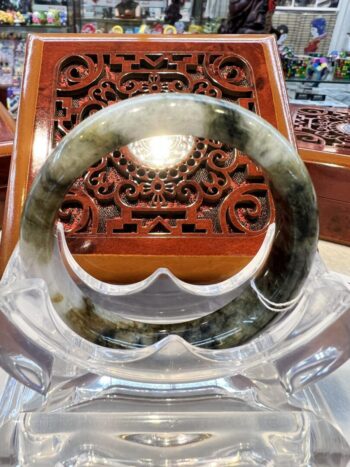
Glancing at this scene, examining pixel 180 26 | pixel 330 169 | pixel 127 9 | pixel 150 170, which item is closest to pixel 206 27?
pixel 180 26

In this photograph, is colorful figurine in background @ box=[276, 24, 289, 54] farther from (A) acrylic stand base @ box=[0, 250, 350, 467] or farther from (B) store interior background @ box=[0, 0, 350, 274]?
(A) acrylic stand base @ box=[0, 250, 350, 467]

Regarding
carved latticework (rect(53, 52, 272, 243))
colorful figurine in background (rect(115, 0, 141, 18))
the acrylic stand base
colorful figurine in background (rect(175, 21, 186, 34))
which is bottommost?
the acrylic stand base

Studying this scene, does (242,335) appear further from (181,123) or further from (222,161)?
(222,161)

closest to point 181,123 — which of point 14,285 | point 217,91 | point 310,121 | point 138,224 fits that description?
point 14,285

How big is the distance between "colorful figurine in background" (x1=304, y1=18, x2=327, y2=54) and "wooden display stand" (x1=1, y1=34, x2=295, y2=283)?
1344mm

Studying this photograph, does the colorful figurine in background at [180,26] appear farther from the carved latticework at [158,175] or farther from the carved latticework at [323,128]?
the carved latticework at [158,175]

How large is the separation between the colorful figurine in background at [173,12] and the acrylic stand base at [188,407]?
1.83 metres

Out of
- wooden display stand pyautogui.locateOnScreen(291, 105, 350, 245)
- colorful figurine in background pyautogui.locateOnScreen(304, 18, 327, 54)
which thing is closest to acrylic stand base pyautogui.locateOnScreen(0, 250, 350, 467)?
wooden display stand pyautogui.locateOnScreen(291, 105, 350, 245)

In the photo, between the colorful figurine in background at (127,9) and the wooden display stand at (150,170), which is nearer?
the wooden display stand at (150,170)

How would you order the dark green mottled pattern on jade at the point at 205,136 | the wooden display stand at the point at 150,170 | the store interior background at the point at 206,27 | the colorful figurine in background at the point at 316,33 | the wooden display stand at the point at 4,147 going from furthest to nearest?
the colorful figurine in background at the point at 316,33 → the store interior background at the point at 206,27 → the wooden display stand at the point at 4,147 → the wooden display stand at the point at 150,170 → the dark green mottled pattern on jade at the point at 205,136

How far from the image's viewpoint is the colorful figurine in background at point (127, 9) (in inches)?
80.9

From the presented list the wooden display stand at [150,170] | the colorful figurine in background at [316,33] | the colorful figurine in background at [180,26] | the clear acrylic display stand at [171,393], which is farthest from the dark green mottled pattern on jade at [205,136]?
the colorful figurine in background at [316,33]

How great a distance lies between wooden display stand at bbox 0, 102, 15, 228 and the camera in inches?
46.2

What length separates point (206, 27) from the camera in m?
2.11
